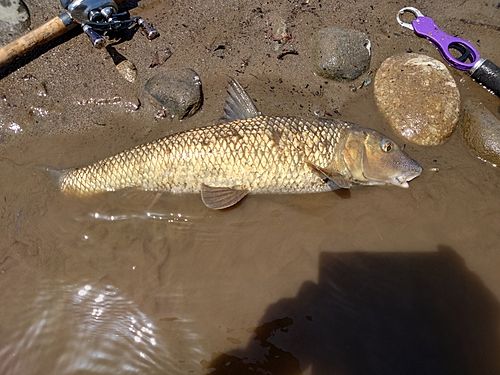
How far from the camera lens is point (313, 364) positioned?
3.72 meters

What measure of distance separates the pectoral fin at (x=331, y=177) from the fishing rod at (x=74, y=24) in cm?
226

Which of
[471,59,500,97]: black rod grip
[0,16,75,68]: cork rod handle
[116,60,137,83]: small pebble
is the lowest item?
[471,59,500,97]: black rod grip

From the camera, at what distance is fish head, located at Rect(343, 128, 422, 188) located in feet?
13.2

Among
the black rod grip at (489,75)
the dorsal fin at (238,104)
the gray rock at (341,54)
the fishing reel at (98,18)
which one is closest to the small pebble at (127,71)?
the fishing reel at (98,18)

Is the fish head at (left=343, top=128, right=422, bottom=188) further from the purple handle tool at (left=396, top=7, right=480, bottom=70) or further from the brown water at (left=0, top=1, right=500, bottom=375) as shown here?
the purple handle tool at (left=396, top=7, right=480, bottom=70)

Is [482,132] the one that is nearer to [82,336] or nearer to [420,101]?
[420,101]

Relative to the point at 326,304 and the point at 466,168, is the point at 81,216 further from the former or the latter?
the point at 466,168

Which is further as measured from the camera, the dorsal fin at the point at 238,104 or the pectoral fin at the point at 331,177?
the dorsal fin at the point at 238,104

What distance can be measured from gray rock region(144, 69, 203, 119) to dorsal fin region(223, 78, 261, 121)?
47cm

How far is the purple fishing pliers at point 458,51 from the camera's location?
468 cm

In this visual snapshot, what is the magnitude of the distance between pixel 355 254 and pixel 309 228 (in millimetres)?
493

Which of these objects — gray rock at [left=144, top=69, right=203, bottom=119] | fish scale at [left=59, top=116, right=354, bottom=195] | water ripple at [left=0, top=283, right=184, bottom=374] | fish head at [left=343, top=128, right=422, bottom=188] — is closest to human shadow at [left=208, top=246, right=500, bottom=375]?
water ripple at [left=0, top=283, right=184, bottom=374]

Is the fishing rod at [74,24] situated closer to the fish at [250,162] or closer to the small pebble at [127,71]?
the small pebble at [127,71]

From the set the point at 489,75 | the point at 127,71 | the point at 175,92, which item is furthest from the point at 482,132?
the point at 127,71
